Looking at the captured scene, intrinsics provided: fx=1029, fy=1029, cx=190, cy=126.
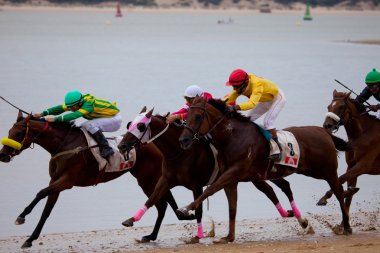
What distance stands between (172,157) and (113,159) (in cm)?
119

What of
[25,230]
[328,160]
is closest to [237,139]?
[328,160]

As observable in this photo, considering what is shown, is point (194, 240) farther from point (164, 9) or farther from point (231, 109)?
point (164, 9)

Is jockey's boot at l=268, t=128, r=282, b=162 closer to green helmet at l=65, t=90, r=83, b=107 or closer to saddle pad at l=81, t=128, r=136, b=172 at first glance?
saddle pad at l=81, t=128, r=136, b=172

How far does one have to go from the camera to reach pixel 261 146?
14531 mm

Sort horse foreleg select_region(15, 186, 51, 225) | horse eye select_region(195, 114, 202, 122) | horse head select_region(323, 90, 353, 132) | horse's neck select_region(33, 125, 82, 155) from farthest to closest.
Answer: horse head select_region(323, 90, 353, 132) → horse's neck select_region(33, 125, 82, 155) → horse foreleg select_region(15, 186, 51, 225) → horse eye select_region(195, 114, 202, 122)

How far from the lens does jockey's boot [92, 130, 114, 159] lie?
591 inches

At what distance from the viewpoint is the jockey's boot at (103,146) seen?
15.0 meters

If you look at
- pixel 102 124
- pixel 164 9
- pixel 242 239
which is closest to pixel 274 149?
pixel 242 239

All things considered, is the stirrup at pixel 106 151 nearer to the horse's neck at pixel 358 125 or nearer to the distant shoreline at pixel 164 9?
the horse's neck at pixel 358 125

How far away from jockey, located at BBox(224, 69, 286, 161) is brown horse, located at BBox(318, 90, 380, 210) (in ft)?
3.24

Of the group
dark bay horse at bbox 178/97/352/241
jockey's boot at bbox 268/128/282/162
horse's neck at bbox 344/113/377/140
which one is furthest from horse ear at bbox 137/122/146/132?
horse's neck at bbox 344/113/377/140

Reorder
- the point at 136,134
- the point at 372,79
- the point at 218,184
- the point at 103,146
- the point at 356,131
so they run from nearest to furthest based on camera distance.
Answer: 1. the point at 218,184
2. the point at 136,134
3. the point at 103,146
4. the point at 356,131
5. the point at 372,79

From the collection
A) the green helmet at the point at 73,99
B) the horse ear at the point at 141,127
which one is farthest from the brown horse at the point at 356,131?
the green helmet at the point at 73,99

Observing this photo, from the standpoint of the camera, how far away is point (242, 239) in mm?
A: 14938
